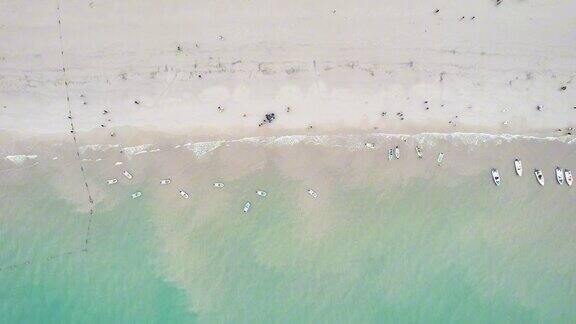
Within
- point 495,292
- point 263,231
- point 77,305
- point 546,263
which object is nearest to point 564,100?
point 546,263

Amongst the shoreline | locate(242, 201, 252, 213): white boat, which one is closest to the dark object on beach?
the shoreline

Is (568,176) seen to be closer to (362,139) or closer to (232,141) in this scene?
(362,139)

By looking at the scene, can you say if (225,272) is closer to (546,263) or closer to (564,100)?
(546,263)

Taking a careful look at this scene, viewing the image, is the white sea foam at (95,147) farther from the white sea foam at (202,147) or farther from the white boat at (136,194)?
the white sea foam at (202,147)

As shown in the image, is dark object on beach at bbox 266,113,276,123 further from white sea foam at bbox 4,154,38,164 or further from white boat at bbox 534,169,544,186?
white boat at bbox 534,169,544,186

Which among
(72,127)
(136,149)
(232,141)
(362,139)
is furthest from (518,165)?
(72,127)

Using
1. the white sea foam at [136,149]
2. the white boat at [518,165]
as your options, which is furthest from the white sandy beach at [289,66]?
the white boat at [518,165]

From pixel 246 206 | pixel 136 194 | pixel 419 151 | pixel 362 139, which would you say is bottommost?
pixel 246 206
